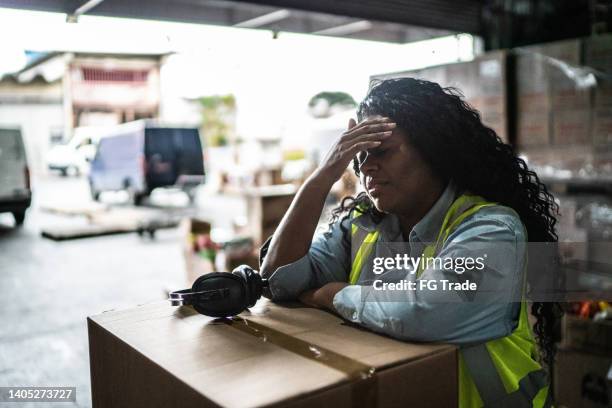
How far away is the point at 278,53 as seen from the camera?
146 inches

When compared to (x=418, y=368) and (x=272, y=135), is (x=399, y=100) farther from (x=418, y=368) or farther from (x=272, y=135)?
(x=272, y=135)

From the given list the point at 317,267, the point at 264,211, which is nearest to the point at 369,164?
the point at 317,267

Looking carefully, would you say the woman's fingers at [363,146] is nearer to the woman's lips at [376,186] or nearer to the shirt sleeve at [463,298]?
the woman's lips at [376,186]

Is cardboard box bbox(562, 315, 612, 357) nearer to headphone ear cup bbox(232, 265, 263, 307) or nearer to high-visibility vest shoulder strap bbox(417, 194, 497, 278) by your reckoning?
high-visibility vest shoulder strap bbox(417, 194, 497, 278)

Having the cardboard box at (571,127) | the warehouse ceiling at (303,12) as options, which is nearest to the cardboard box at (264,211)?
the warehouse ceiling at (303,12)

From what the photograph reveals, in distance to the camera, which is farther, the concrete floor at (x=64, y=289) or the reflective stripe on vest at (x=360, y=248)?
the concrete floor at (x=64, y=289)

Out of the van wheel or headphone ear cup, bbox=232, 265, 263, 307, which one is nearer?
headphone ear cup, bbox=232, 265, 263, 307

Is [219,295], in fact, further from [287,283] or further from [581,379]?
[581,379]

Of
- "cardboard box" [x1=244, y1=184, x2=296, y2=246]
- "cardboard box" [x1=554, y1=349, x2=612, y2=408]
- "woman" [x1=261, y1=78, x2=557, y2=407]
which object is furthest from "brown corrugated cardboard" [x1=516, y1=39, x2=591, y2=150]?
"woman" [x1=261, y1=78, x2=557, y2=407]

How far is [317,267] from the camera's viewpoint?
1.73 metres

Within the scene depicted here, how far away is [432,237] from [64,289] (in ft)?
16.2

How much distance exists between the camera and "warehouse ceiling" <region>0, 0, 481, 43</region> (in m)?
2.78

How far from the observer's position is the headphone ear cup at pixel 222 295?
4.42 feet

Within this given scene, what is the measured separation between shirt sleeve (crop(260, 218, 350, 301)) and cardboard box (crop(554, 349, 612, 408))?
131 cm
